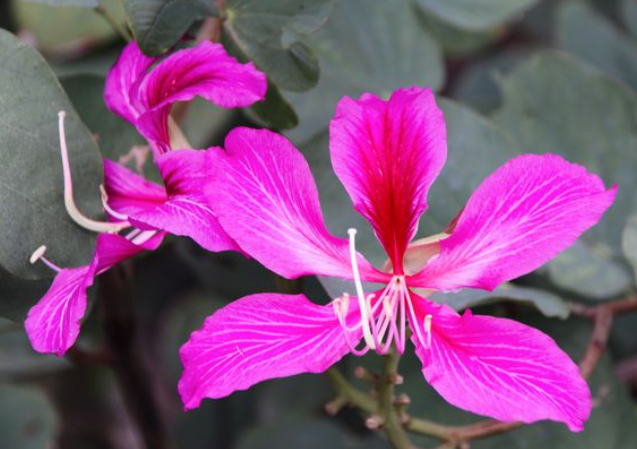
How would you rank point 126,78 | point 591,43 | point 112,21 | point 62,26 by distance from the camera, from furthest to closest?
point 591,43 < point 62,26 < point 112,21 < point 126,78

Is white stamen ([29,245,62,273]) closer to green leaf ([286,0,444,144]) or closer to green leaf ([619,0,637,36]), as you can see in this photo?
green leaf ([286,0,444,144])

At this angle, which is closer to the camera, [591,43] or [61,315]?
[61,315]

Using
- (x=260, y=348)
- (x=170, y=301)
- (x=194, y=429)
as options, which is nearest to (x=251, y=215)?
(x=260, y=348)

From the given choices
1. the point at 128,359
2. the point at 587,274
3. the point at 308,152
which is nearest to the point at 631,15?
the point at 587,274

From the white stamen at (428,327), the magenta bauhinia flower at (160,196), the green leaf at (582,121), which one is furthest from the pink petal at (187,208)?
the green leaf at (582,121)

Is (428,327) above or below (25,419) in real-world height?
above

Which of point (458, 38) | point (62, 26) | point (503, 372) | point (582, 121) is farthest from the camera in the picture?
point (458, 38)

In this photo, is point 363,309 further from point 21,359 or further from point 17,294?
point 21,359

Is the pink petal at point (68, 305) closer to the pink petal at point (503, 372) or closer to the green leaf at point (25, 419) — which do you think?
the pink petal at point (503, 372)

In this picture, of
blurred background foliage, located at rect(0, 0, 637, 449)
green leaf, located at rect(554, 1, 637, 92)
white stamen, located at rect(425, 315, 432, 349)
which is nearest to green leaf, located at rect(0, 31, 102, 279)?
blurred background foliage, located at rect(0, 0, 637, 449)
